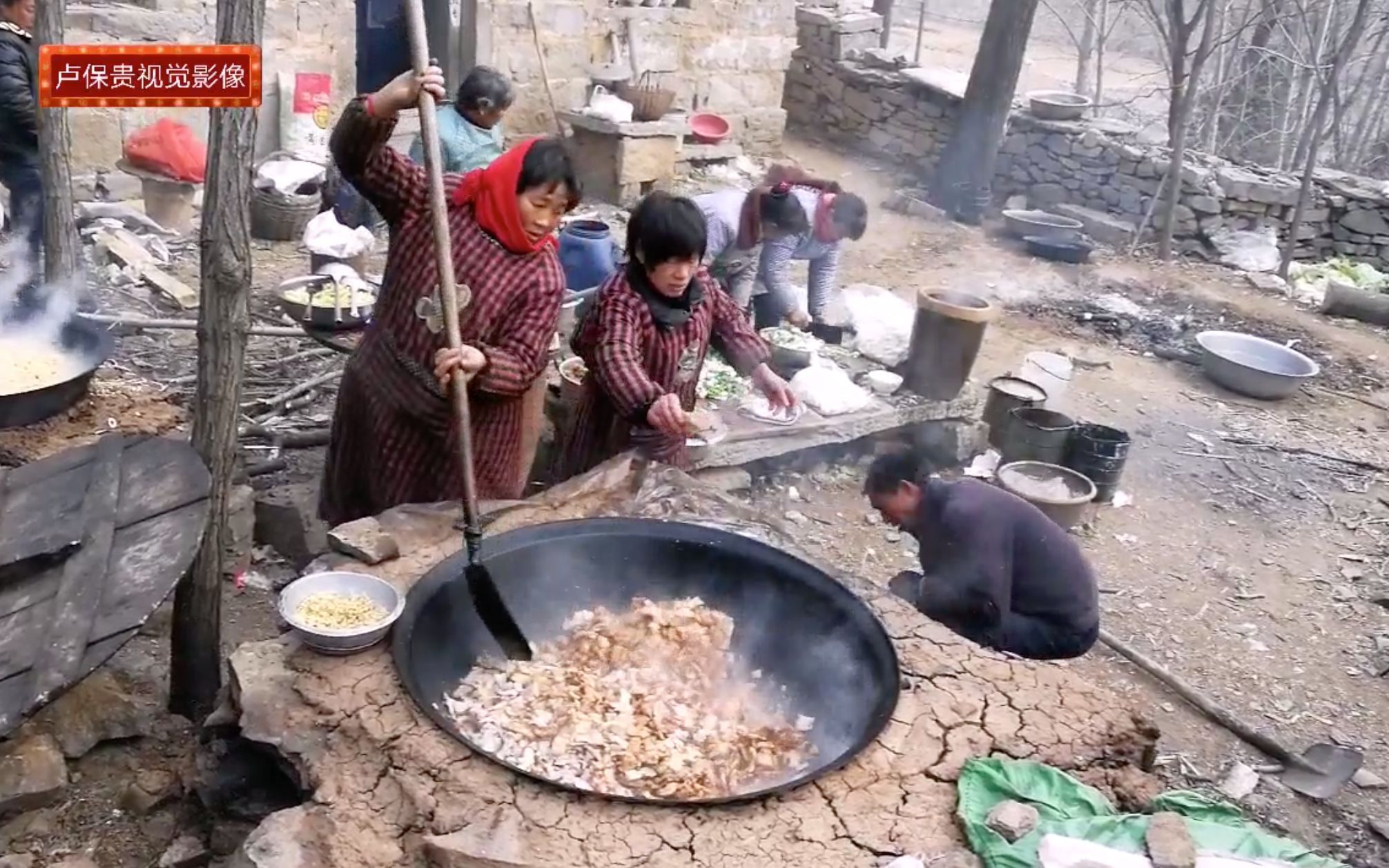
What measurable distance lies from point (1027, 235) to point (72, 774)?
10.1m

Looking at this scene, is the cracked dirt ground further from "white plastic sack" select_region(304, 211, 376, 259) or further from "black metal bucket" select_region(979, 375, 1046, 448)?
"white plastic sack" select_region(304, 211, 376, 259)

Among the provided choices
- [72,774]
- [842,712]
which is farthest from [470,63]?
[842,712]

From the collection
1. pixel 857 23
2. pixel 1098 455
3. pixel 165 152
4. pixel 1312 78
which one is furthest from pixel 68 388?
pixel 1312 78

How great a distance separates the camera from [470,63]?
10180mm

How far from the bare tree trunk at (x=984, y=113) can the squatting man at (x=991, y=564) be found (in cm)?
870

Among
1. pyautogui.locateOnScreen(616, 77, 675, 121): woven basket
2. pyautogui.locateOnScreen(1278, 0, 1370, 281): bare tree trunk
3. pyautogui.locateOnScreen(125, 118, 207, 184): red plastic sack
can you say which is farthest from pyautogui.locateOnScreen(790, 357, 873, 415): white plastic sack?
pyautogui.locateOnScreen(1278, 0, 1370, 281): bare tree trunk

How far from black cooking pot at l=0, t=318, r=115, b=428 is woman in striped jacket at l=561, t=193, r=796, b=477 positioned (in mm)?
1751

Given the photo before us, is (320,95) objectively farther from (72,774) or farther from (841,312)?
(72,774)

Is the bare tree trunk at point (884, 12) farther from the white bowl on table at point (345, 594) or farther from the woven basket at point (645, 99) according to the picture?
the white bowl on table at point (345, 594)

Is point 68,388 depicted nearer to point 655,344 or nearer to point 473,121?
point 655,344

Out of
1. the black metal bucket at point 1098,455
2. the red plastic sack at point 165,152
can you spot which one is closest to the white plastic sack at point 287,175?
the red plastic sack at point 165,152

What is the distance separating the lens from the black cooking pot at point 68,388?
3.78 meters

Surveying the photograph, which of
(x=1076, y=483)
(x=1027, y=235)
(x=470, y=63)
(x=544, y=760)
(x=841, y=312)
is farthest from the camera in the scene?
(x=1027, y=235)

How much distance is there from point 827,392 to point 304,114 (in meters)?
5.35
